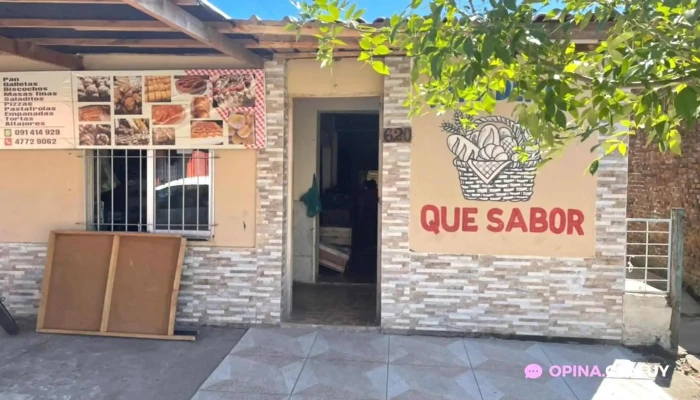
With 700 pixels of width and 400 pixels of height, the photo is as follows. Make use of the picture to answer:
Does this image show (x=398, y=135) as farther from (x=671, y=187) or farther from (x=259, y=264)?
(x=671, y=187)

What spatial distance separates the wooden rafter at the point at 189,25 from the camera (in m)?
3.21

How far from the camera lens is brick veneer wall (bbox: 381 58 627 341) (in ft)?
16.4

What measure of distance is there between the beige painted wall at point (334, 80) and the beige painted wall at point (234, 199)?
100cm

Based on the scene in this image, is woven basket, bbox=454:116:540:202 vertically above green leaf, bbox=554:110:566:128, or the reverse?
green leaf, bbox=554:110:566:128

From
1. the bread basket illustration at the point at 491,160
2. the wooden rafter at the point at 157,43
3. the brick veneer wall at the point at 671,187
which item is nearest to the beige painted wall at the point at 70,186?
the wooden rafter at the point at 157,43

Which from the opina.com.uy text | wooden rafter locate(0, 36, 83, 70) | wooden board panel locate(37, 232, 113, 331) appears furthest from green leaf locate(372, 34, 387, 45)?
wooden board panel locate(37, 232, 113, 331)

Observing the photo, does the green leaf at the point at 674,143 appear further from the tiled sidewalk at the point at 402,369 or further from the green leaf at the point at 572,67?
the tiled sidewalk at the point at 402,369

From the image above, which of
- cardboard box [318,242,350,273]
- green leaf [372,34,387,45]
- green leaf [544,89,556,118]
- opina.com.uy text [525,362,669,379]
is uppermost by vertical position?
green leaf [372,34,387,45]

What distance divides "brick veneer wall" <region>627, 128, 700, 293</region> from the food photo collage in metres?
6.55

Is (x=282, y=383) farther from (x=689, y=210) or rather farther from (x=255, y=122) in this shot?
(x=689, y=210)

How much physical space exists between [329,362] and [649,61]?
3.64m

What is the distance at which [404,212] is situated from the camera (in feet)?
17.0

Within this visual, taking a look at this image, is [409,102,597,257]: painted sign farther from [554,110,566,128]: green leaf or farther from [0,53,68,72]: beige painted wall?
[0,53,68,72]: beige painted wall

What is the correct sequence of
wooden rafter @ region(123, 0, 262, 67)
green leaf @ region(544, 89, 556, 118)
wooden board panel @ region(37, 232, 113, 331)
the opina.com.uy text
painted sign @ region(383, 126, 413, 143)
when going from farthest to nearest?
wooden board panel @ region(37, 232, 113, 331), painted sign @ region(383, 126, 413, 143), the opina.com.uy text, wooden rafter @ region(123, 0, 262, 67), green leaf @ region(544, 89, 556, 118)
